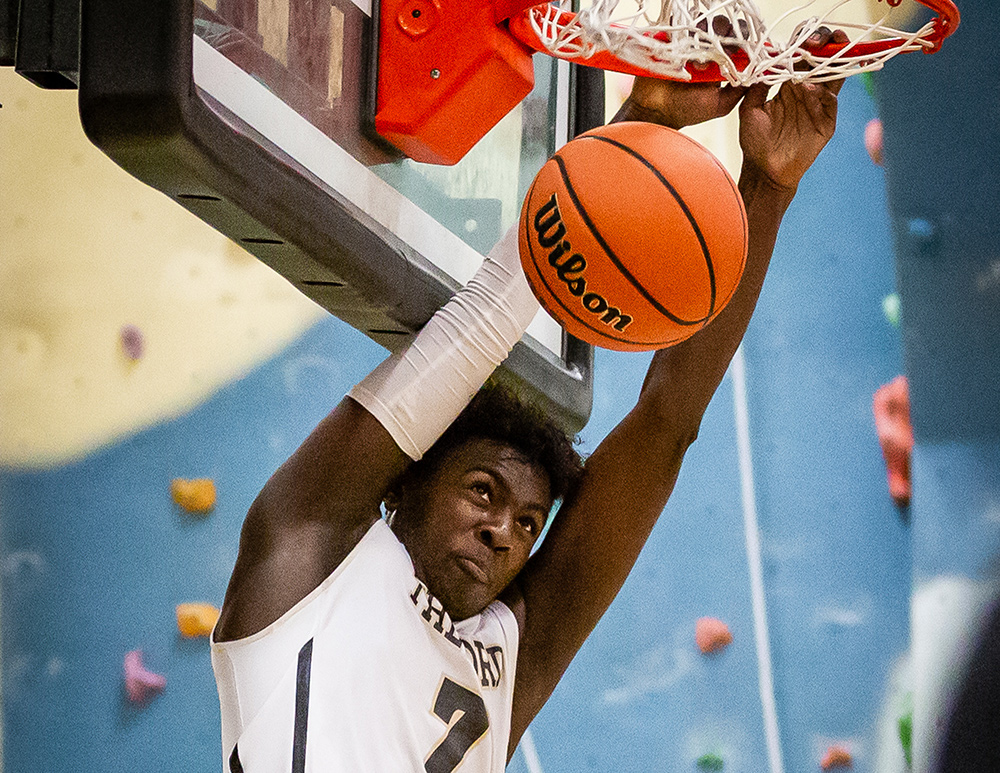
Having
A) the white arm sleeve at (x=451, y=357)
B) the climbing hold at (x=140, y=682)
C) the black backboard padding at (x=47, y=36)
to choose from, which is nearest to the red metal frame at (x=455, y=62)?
the white arm sleeve at (x=451, y=357)

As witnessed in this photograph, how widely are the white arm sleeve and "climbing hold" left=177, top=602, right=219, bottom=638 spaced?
1.93 meters

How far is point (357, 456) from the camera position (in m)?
1.53

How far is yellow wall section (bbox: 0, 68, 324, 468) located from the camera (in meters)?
3.49

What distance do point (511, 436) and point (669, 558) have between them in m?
1.67

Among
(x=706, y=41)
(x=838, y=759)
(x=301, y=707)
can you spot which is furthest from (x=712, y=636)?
(x=706, y=41)

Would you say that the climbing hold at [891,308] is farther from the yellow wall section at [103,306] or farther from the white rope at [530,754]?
the yellow wall section at [103,306]

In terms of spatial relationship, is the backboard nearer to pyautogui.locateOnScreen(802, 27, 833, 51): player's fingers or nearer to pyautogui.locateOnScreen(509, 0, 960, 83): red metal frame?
pyautogui.locateOnScreen(509, 0, 960, 83): red metal frame

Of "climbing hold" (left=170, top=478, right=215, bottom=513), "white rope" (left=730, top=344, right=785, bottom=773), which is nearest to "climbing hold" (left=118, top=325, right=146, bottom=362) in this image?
"climbing hold" (left=170, top=478, right=215, bottom=513)

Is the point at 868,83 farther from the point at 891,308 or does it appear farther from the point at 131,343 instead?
the point at 131,343

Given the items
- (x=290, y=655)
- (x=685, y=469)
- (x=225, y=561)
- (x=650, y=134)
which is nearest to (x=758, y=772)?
(x=685, y=469)

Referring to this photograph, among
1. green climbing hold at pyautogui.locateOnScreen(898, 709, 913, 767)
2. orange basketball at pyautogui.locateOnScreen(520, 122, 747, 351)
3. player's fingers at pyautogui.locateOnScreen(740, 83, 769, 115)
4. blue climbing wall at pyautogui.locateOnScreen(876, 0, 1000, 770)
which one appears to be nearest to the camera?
orange basketball at pyautogui.locateOnScreen(520, 122, 747, 351)

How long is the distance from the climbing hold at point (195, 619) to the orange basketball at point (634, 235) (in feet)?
7.28

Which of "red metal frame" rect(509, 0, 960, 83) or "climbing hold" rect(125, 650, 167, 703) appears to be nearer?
"red metal frame" rect(509, 0, 960, 83)

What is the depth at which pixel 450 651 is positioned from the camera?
5.34ft
